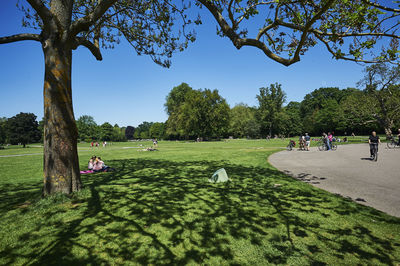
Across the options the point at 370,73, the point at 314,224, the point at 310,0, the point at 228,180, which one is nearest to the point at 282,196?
the point at 314,224

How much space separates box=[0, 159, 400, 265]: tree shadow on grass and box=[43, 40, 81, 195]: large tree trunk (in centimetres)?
98

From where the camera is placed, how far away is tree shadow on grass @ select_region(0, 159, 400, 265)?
350cm

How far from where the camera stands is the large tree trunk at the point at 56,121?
5.92 meters

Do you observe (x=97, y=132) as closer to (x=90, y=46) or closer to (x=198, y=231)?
(x=90, y=46)

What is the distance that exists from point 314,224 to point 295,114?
348 feet

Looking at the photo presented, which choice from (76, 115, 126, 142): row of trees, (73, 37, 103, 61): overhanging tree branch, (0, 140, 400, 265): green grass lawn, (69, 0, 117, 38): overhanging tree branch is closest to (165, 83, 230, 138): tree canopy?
(76, 115, 126, 142): row of trees

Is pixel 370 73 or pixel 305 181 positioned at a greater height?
pixel 370 73

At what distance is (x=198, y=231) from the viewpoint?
4.31 m

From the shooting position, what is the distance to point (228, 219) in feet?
16.1

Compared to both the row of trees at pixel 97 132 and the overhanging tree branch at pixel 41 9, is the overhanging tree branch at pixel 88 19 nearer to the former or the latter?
the overhanging tree branch at pixel 41 9

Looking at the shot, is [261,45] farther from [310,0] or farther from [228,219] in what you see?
[228,219]

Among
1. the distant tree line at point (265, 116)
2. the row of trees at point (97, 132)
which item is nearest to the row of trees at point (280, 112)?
the distant tree line at point (265, 116)

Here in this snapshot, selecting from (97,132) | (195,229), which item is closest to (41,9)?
(195,229)

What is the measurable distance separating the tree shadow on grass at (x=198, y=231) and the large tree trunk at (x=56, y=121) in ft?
3.21
